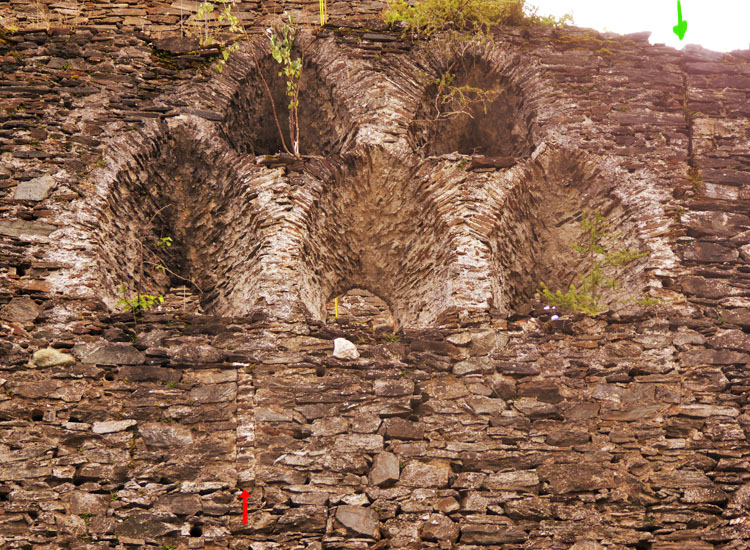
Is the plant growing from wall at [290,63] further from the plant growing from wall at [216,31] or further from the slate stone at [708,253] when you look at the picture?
the slate stone at [708,253]

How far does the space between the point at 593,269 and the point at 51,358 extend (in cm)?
422

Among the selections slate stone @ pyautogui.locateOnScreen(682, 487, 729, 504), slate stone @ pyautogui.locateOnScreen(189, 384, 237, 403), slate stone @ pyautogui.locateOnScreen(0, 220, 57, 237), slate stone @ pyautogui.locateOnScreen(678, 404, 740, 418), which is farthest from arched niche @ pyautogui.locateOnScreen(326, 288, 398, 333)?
slate stone @ pyautogui.locateOnScreen(682, 487, 729, 504)

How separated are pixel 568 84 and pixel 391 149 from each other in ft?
5.82

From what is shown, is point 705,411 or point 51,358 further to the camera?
point 705,411

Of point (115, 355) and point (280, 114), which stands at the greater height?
point (280, 114)

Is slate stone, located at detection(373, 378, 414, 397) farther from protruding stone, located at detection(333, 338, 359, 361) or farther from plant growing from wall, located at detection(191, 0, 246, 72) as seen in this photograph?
plant growing from wall, located at detection(191, 0, 246, 72)

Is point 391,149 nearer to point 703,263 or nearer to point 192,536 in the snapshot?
point 703,263

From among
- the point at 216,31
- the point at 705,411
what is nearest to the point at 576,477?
the point at 705,411

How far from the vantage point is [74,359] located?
17.9 feet

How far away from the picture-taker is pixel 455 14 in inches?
290

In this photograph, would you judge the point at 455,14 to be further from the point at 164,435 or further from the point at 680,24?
the point at 164,435

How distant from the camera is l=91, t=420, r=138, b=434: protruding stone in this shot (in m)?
5.20

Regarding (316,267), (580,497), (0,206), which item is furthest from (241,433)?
(0,206)

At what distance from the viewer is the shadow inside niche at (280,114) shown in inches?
280
